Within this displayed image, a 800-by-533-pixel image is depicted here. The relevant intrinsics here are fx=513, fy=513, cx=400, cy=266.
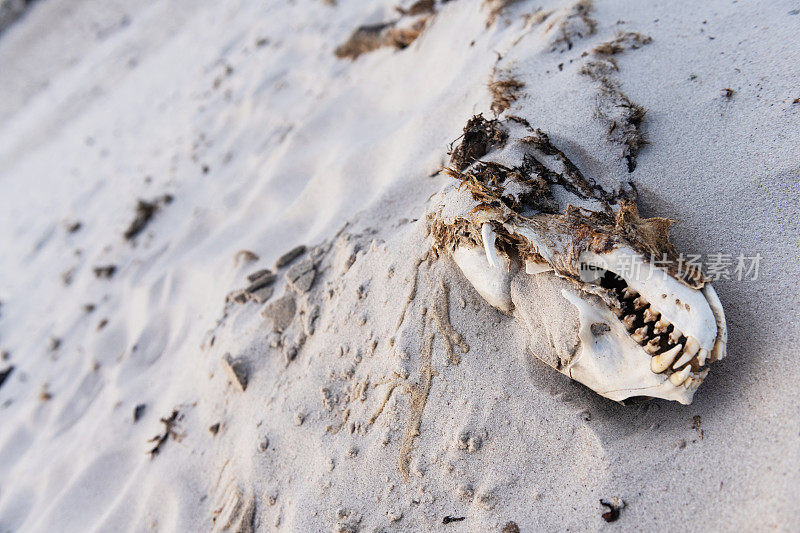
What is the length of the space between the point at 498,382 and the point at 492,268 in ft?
1.21

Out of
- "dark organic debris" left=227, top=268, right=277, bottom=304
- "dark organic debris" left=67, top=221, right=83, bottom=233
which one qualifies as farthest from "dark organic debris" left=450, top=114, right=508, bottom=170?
"dark organic debris" left=67, top=221, right=83, bottom=233

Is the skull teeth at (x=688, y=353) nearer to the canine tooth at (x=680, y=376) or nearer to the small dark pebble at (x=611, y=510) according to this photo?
the canine tooth at (x=680, y=376)

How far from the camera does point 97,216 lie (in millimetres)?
4449

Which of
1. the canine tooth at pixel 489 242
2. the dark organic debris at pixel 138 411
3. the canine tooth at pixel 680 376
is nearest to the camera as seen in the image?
the canine tooth at pixel 680 376

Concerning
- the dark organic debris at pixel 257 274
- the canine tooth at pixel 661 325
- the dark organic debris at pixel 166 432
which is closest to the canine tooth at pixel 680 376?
the canine tooth at pixel 661 325

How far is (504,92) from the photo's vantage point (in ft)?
7.19

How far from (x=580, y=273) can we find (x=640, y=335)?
241 millimetres

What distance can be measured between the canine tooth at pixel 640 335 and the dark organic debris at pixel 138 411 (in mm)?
2289

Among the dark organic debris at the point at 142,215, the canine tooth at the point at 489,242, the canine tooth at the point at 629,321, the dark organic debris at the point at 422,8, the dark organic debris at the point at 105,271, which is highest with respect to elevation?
the dark organic debris at the point at 422,8

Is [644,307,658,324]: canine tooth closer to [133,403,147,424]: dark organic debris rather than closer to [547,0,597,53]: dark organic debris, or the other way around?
[547,0,597,53]: dark organic debris

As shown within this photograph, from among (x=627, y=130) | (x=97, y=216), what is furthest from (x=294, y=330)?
(x=97, y=216)

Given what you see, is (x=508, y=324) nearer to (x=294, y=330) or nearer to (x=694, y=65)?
(x=294, y=330)

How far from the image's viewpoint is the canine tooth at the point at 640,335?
1.44 m

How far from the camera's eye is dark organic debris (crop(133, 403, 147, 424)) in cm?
254
